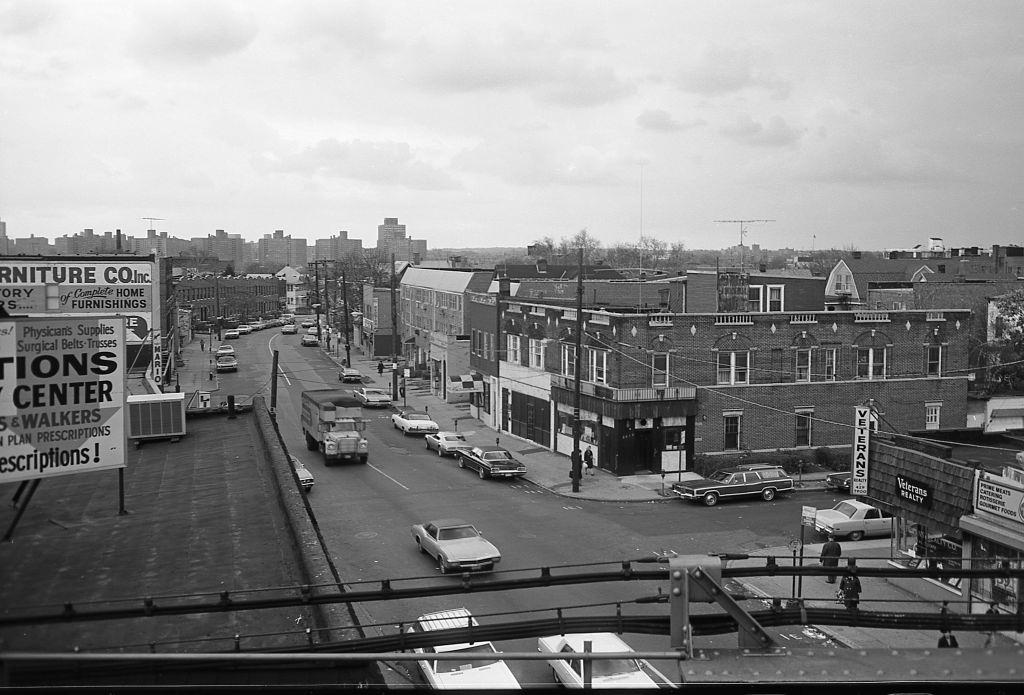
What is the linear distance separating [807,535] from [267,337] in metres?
101

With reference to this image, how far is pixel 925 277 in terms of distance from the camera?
77.1 m

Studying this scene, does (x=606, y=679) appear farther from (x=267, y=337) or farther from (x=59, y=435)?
(x=267, y=337)

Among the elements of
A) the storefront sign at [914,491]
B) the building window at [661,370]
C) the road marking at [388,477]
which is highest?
the building window at [661,370]

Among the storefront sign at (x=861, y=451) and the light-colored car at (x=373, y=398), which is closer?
the storefront sign at (x=861, y=451)

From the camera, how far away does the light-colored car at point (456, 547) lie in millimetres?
23750

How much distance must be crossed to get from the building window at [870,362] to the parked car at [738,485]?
9.34m

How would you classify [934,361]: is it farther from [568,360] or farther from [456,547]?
[456,547]

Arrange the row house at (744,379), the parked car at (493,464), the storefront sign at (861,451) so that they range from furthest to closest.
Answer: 1. the row house at (744,379)
2. the parked car at (493,464)
3. the storefront sign at (861,451)

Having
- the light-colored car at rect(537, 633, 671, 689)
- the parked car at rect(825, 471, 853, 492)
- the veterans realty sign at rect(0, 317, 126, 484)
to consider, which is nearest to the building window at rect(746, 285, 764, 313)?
the parked car at rect(825, 471, 853, 492)

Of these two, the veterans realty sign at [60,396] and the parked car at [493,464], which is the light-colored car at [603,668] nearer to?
the veterans realty sign at [60,396]

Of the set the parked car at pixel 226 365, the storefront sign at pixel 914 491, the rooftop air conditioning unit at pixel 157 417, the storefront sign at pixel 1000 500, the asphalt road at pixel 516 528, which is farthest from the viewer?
the parked car at pixel 226 365

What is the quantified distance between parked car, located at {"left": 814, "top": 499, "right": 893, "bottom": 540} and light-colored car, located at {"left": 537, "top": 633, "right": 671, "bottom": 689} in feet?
47.1

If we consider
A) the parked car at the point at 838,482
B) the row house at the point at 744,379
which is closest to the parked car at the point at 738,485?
the parked car at the point at 838,482

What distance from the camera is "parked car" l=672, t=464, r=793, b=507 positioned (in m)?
32.9
